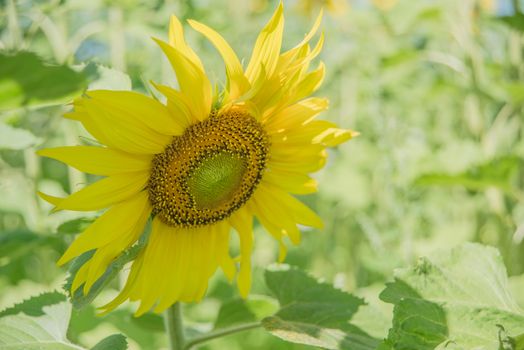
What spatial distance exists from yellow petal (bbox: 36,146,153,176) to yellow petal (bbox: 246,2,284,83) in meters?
0.20

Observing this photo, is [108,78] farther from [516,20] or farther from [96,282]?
[516,20]

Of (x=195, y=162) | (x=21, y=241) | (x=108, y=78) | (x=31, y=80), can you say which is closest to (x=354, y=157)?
(x=21, y=241)

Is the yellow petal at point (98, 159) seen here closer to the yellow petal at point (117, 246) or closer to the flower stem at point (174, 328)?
the yellow petal at point (117, 246)

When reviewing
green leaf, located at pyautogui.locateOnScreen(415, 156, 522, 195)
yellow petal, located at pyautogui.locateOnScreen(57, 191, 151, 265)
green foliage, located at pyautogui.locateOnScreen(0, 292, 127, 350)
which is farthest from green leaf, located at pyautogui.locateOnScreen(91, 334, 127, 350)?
green leaf, located at pyautogui.locateOnScreen(415, 156, 522, 195)

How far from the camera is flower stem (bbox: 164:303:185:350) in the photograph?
1039mm

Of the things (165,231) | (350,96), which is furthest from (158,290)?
(350,96)

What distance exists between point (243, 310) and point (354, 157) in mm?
1775

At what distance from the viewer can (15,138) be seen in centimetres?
120

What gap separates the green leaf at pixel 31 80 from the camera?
68cm

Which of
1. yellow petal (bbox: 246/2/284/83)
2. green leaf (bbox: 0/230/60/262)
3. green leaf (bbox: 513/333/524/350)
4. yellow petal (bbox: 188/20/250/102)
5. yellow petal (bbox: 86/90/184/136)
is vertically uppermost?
yellow petal (bbox: 246/2/284/83)

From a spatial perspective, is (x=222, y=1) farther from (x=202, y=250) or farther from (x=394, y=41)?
(x=202, y=250)

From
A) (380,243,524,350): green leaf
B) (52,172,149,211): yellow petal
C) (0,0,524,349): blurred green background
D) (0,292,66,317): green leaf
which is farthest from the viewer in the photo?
(0,0,524,349): blurred green background

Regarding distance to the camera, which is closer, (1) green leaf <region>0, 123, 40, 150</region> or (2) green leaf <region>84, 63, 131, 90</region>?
(2) green leaf <region>84, 63, 131, 90</region>

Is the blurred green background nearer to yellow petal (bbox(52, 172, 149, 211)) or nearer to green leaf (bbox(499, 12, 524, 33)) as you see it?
green leaf (bbox(499, 12, 524, 33))
